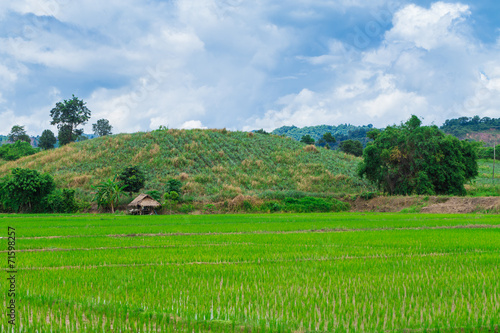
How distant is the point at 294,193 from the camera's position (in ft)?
171

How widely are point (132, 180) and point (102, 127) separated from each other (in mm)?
91436

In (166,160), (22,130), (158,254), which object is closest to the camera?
(158,254)

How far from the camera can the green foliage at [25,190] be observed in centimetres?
4694

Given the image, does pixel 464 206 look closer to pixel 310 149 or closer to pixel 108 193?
pixel 108 193

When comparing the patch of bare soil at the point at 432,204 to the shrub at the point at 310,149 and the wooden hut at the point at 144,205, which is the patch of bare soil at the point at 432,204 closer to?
the wooden hut at the point at 144,205

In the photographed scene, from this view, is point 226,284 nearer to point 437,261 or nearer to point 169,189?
point 437,261

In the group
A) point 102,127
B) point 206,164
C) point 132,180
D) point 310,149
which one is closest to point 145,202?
point 132,180

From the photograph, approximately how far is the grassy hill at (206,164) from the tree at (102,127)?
56.4 m

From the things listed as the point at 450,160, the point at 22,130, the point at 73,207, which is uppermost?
the point at 22,130

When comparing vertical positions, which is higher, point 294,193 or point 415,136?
point 415,136

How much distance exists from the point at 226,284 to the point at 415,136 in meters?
47.7

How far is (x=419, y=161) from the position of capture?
49.2m

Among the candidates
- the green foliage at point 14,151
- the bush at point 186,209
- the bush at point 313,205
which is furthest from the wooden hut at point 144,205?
the green foliage at point 14,151

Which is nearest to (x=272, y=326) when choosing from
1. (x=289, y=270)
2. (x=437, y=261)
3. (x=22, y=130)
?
(x=289, y=270)
